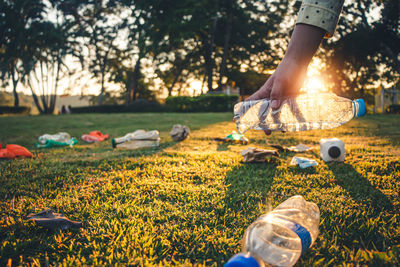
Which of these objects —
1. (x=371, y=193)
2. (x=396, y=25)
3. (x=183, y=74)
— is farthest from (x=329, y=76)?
(x=371, y=193)

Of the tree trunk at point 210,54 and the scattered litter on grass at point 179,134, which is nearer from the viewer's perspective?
the scattered litter on grass at point 179,134

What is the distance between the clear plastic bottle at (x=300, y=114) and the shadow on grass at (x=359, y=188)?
1.66ft

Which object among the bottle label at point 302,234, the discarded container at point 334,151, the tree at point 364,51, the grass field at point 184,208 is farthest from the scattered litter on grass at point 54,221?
the tree at point 364,51

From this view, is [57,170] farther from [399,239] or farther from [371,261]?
[399,239]

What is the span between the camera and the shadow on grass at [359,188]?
1.56 meters

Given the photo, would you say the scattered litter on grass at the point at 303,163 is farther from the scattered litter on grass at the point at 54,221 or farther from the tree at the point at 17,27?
the tree at the point at 17,27

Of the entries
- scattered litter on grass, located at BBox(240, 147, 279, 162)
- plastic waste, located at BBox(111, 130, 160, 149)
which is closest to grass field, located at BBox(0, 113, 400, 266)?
scattered litter on grass, located at BBox(240, 147, 279, 162)

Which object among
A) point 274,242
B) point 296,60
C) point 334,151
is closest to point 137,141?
point 334,151

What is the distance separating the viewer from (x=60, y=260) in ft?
3.53

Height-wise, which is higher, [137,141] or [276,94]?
[276,94]

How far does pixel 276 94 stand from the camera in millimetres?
1348

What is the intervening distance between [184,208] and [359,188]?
1.43 m

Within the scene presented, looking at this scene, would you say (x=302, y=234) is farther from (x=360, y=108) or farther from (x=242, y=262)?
(x=360, y=108)

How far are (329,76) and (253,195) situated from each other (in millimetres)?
22034
